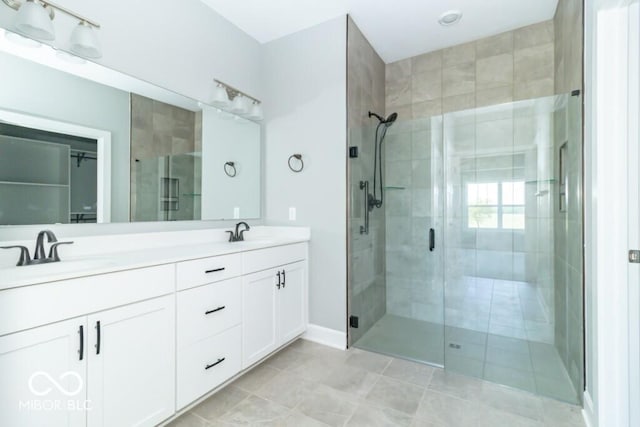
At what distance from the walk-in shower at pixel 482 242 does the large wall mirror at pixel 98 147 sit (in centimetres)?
129

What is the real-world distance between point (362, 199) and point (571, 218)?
4.76 feet

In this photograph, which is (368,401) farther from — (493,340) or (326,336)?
(493,340)

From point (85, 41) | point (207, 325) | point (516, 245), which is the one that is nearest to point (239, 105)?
point (85, 41)

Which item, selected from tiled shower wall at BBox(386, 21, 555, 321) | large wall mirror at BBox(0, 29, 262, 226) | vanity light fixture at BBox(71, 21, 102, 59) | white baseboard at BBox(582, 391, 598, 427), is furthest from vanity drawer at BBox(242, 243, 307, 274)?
white baseboard at BBox(582, 391, 598, 427)

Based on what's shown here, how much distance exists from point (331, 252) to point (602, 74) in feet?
6.34

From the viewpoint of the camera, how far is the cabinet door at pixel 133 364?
1.15 meters

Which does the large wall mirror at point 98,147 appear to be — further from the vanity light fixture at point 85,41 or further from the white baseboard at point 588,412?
the white baseboard at point 588,412

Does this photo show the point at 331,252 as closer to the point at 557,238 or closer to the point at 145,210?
the point at 145,210

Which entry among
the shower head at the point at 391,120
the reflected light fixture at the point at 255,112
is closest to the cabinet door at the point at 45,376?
the reflected light fixture at the point at 255,112

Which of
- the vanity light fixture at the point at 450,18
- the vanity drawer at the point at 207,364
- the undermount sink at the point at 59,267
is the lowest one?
the vanity drawer at the point at 207,364

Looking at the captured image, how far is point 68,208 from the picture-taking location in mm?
1538

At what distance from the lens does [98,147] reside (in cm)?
166

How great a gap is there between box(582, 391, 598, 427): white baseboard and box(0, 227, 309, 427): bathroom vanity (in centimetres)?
184

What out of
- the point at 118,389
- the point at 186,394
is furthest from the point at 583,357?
the point at 118,389
